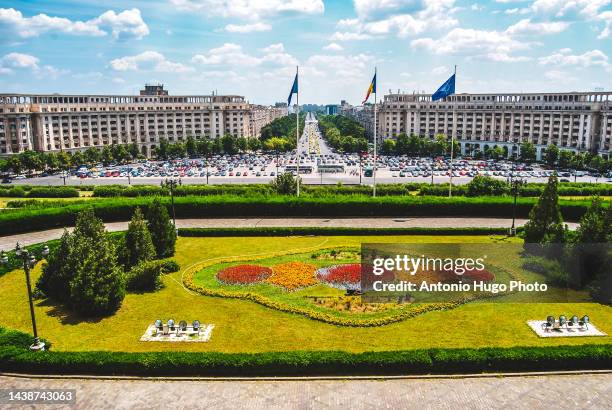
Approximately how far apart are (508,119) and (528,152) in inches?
920

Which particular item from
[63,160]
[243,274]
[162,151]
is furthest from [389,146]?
[243,274]

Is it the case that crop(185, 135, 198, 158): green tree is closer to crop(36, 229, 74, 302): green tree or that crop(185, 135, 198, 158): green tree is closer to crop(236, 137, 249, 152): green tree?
crop(236, 137, 249, 152): green tree

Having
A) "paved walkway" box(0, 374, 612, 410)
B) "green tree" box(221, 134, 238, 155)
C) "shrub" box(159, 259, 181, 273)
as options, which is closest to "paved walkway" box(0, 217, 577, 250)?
"shrub" box(159, 259, 181, 273)

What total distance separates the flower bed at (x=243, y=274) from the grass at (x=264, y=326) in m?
3.31

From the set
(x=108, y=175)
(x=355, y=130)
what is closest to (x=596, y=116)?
(x=355, y=130)

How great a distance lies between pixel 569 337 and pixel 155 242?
30.3 meters

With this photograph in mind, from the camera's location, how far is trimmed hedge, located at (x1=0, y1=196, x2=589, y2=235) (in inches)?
2249

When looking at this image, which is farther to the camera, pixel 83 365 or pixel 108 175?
pixel 108 175

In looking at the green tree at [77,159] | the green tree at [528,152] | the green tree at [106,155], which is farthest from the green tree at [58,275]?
the green tree at [528,152]

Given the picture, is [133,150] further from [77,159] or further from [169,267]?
[169,267]

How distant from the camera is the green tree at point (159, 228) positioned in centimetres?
4200

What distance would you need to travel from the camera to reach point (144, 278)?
35.0m

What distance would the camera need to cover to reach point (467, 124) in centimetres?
16100

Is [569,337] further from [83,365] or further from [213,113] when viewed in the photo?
[213,113]
